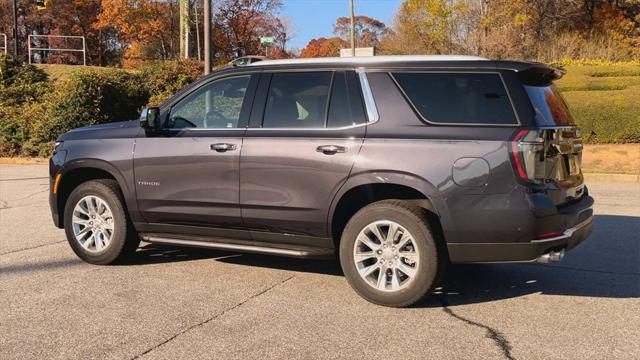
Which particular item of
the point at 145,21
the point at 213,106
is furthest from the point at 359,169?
the point at 145,21

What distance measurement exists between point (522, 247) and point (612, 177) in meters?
10.6

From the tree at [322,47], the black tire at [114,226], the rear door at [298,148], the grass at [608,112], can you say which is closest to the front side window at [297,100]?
the rear door at [298,148]

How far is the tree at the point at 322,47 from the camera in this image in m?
72.3

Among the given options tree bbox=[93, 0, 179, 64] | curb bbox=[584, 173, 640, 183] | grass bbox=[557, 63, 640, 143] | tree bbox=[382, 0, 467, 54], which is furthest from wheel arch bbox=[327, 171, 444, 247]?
tree bbox=[93, 0, 179, 64]

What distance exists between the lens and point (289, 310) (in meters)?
4.52

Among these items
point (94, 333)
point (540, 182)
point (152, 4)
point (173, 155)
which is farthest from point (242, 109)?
point (152, 4)

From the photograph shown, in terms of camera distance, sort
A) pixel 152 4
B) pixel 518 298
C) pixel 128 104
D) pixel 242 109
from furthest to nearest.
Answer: pixel 152 4
pixel 128 104
pixel 242 109
pixel 518 298

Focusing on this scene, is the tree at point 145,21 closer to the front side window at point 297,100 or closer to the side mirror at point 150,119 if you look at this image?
the side mirror at point 150,119

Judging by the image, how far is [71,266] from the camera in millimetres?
5797

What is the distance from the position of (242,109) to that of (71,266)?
2.37 m

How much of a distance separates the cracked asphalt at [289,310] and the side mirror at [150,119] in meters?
1.38

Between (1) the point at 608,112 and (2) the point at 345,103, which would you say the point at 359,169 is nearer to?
(2) the point at 345,103

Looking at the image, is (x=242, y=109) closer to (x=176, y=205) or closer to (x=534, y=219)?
(x=176, y=205)

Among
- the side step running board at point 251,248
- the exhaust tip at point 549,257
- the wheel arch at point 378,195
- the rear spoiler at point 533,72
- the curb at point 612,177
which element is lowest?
the curb at point 612,177
